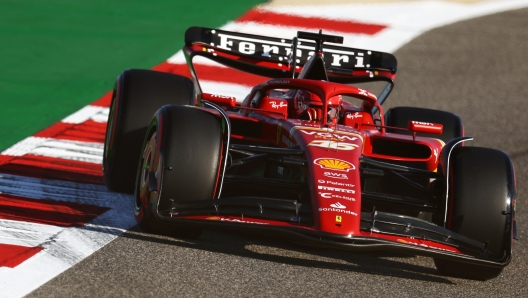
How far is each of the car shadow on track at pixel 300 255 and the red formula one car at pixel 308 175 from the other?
124 mm

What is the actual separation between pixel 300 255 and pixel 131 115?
193cm

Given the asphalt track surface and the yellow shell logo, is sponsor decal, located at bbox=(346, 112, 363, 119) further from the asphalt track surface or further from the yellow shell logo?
the yellow shell logo

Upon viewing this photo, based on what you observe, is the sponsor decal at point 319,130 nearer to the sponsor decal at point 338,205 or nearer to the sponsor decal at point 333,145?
the sponsor decal at point 333,145

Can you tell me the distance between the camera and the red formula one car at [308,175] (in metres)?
5.90

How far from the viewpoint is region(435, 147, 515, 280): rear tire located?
6133 millimetres

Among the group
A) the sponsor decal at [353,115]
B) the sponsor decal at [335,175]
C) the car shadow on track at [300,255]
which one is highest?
the sponsor decal at [353,115]

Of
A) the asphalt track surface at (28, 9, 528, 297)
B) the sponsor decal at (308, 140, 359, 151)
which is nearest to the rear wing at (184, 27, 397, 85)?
the asphalt track surface at (28, 9, 528, 297)

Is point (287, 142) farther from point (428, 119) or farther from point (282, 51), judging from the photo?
point (282, 51)

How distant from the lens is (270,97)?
25.8 feet

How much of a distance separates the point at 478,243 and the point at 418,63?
8.62 m

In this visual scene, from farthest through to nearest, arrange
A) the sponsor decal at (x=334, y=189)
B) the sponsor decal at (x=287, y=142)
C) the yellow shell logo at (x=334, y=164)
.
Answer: the sponsor decal at (x=287, y=142) → the yellow shell logo at (x=334, y=164) → the sponsor decal at (x=334, y=189)

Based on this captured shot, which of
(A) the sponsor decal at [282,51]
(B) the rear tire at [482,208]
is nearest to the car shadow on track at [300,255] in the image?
(B) the rear tire at [482,208]

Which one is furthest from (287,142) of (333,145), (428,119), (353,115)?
(428,119)

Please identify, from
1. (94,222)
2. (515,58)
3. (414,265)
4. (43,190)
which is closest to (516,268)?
(414,265)
